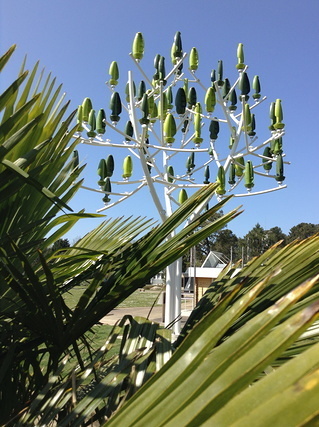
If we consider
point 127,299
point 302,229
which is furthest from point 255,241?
point 127,299

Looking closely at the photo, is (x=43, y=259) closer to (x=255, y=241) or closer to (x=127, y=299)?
(x=127, y=299)

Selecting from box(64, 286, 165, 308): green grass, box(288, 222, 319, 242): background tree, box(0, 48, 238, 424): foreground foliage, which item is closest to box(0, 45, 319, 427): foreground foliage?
box(0, 48, 238, 424): foreground foliage

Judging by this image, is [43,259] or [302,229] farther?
[302,229]

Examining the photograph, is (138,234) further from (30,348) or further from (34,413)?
(34,413)

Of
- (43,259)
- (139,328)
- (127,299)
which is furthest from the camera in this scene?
(127,299)

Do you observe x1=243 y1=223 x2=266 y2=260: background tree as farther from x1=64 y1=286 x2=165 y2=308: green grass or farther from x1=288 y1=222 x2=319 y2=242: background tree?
x1=64 y1=286 x2=165 y2=308: green grass

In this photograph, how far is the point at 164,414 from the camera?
42 centimetres

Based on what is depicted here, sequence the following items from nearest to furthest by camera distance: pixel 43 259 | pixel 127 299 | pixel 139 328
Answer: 1. pixel 43 259
2. pixel 139 328
3. pixel 127 299

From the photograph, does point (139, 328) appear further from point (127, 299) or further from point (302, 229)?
point (302, 229)

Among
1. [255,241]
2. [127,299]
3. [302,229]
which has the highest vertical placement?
[302,229]

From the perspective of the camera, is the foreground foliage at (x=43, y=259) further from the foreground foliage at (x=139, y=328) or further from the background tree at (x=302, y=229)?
the background tree at (x=302, y=229)

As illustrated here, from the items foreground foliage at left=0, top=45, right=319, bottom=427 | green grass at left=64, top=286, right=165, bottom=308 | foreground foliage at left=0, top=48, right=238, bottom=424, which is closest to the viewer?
foreground foliage at left=0, top=45, right=319, bottom=427

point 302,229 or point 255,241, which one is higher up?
point 302,229

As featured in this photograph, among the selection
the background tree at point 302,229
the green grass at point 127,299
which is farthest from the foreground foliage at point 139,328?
the background tree at point 302,229
